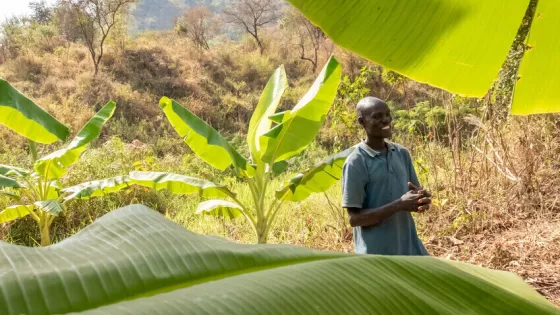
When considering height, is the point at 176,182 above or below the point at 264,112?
below

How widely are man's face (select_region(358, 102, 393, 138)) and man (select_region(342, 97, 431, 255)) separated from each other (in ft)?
0.05

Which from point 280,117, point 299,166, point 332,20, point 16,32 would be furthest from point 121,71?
point 332,20

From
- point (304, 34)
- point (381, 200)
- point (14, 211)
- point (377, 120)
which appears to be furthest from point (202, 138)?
point (304, 34)

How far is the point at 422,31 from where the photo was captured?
65cm

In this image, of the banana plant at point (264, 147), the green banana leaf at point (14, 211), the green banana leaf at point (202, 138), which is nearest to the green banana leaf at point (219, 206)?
the banana plant at point (264, 147)

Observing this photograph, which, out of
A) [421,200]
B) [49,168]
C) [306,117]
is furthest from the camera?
[49,168]

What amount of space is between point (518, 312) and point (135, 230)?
31 cm

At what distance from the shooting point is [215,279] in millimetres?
346

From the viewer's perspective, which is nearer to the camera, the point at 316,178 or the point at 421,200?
the point at 421,200

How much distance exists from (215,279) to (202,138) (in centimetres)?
213

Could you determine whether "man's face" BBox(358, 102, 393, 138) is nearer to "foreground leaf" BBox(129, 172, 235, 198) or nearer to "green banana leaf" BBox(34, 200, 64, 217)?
"foreground leaf" BBox(129, 172, 235, 198)

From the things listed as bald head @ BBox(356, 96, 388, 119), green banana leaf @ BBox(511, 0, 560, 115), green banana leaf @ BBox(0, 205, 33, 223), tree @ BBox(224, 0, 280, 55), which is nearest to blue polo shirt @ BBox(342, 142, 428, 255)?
bald head @ BBox(356, 96, 388, 119)

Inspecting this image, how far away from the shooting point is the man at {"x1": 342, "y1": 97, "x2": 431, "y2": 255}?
1479mm

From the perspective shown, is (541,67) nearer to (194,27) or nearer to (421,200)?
(421,200)
